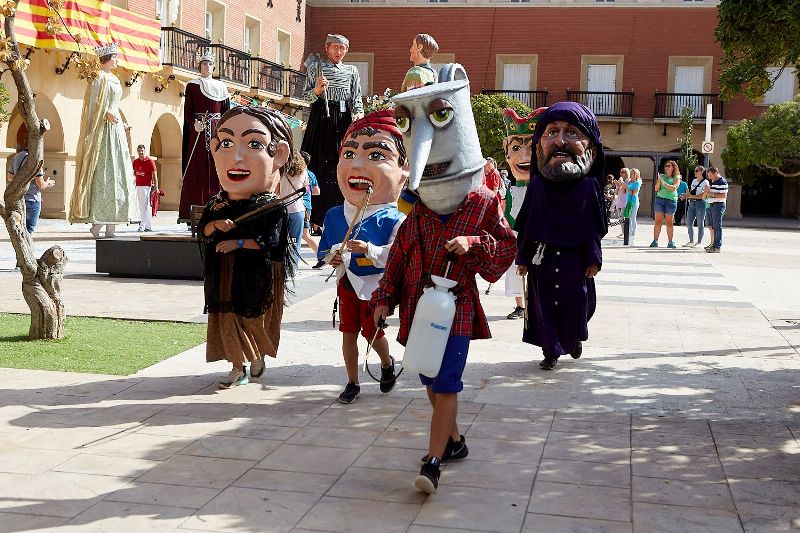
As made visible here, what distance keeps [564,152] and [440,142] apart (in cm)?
200

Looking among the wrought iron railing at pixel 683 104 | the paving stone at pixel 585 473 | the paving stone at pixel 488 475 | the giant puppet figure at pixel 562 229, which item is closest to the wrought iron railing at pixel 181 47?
the giant puppet figure at pixel 562 229

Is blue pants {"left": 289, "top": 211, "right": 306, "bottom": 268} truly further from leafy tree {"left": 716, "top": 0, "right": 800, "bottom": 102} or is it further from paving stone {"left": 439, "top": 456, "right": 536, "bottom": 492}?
leafy tree {"left": 716, "top": 0, "right": 800, "bottom": 102}

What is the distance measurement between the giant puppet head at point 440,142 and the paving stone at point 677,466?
1.49m

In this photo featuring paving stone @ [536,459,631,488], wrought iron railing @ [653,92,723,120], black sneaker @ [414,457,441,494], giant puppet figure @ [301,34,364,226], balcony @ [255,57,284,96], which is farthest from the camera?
wrought iron railing @ [653,92,723,120]

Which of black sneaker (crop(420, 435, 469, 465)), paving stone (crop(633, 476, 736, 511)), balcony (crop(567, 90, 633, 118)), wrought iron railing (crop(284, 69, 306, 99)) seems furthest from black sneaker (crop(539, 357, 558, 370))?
balcony (crop(567, 90, 633, 118))

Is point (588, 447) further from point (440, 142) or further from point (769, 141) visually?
point (769, 141)

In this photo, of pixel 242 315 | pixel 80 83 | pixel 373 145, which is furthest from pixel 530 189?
pixel 80 83

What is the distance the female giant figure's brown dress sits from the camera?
5887mm

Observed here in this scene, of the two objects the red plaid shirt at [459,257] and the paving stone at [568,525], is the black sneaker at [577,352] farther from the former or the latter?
the paving stone at [568,525]

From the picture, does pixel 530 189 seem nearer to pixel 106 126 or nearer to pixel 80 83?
pixel 106 126

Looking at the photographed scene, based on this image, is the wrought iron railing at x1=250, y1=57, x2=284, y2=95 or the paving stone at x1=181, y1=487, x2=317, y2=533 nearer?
the paving stone at x1=181, y1=487, x2=317, y2=533

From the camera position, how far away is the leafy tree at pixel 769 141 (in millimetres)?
32031

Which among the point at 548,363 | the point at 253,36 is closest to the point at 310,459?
the point at 548,363

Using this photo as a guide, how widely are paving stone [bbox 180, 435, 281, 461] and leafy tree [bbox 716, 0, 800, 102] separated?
357 centimetres
